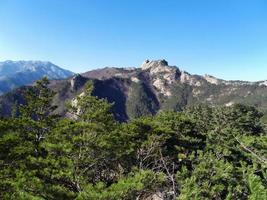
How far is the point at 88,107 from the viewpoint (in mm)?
32375

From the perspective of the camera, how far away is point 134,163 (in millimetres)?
36312

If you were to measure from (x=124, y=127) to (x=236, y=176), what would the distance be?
12358 millimetres

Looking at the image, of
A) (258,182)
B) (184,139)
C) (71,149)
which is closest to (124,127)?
(184,139)

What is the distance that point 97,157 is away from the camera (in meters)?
29.7

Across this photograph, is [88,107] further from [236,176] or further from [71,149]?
[236,176]

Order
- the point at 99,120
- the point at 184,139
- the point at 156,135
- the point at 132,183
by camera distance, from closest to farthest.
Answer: the point at 132,183
the point at 99,120
the point at 156,135
the point at 184,139

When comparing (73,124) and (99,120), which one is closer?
(73,124)

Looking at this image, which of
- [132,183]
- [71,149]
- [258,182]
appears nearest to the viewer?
[258,182]

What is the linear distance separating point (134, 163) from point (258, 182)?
31.7 metres

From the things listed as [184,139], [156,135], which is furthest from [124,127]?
[184,139]

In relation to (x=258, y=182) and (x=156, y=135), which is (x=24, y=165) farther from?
(x=258, y=182)

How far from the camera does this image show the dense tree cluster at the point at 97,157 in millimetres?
22203

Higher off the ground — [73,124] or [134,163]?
[73,124]

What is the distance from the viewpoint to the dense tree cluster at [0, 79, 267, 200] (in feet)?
72.8
